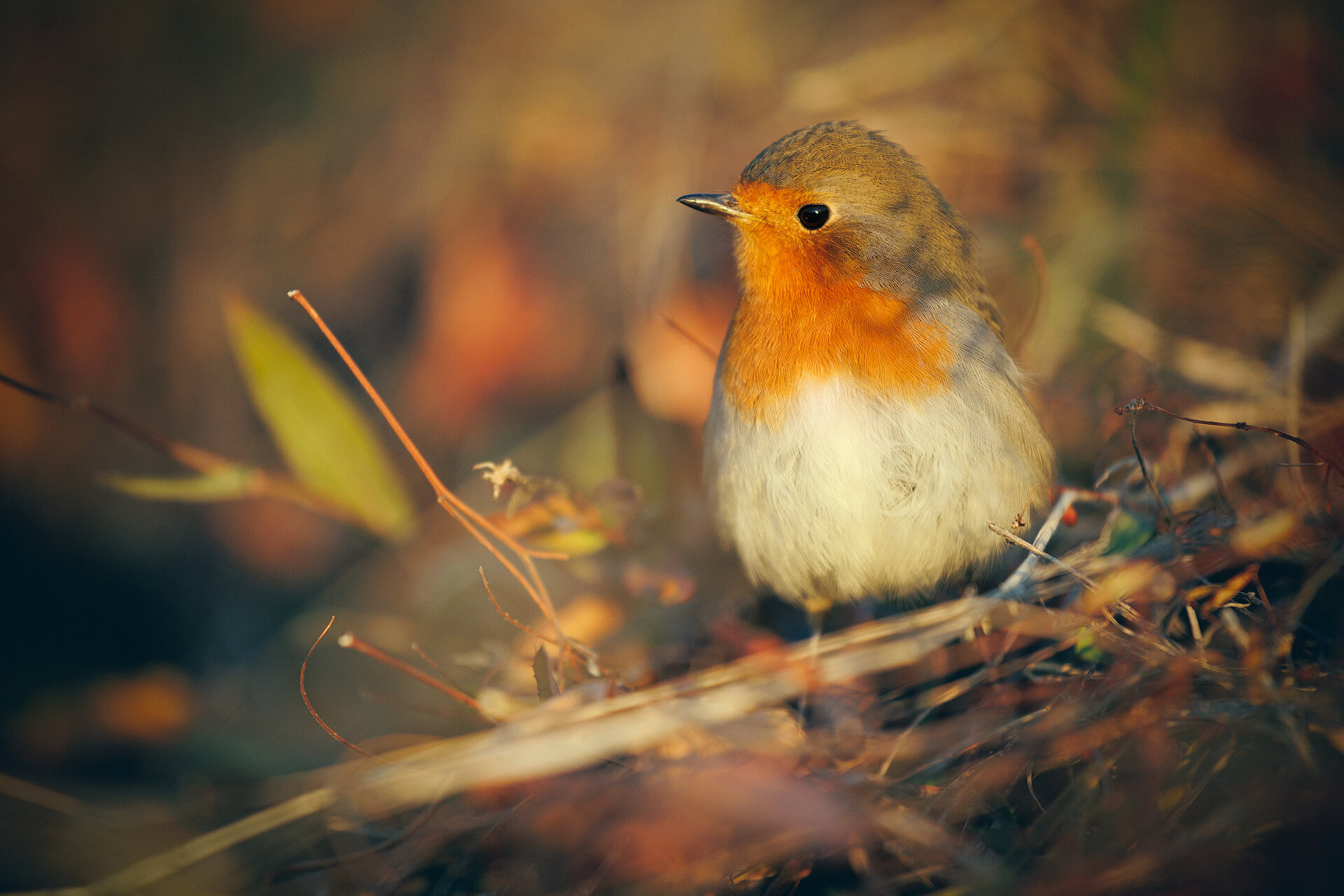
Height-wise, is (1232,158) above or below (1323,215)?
above

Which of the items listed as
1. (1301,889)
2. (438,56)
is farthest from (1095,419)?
(438,56)

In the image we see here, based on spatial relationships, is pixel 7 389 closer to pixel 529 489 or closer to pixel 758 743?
pixel 529 489

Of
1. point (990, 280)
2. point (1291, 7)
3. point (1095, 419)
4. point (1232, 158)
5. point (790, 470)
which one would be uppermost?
point (1291, 7)

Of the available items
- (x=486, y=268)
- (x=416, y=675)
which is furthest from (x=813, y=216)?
(x=486, y=268)

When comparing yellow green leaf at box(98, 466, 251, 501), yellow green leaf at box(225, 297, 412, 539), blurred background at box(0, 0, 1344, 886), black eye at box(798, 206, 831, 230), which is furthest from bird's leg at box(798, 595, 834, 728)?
yellow green leaf at box(98, 466, 251, 501)

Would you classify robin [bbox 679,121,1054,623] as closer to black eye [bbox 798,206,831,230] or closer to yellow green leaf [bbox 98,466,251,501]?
black eye [bbox 798,206,831,230]
